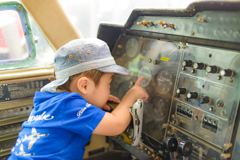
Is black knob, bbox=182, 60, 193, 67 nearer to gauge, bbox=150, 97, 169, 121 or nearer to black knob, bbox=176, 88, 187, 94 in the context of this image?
black knob, bbox=176, 88, 187, 94

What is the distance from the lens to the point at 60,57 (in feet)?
4.26

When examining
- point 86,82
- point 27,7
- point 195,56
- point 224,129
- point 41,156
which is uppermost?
point 27,7

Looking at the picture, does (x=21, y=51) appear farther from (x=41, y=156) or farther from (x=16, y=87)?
(x=41, y=156)

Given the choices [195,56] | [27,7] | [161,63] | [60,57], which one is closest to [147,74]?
[161,63]

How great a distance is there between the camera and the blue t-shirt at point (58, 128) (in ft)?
3.91

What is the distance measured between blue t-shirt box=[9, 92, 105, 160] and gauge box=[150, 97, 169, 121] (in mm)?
543

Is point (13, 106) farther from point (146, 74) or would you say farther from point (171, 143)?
point (171, 143)

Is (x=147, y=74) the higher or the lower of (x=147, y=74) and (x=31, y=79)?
the higher

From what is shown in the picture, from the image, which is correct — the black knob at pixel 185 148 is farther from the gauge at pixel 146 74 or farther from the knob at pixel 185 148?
the gauge at pixel 146 74

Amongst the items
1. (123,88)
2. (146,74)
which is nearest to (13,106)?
(123,88)

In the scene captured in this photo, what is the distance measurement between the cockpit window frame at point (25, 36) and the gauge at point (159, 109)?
1.44 metres

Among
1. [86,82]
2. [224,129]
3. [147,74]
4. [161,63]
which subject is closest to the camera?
[224,129]

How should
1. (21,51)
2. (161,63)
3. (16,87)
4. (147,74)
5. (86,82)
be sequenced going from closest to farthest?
(86,82) < (161,63) < (147,74) < (16,87) < (21,51)

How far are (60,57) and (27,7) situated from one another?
1064 millimetres
